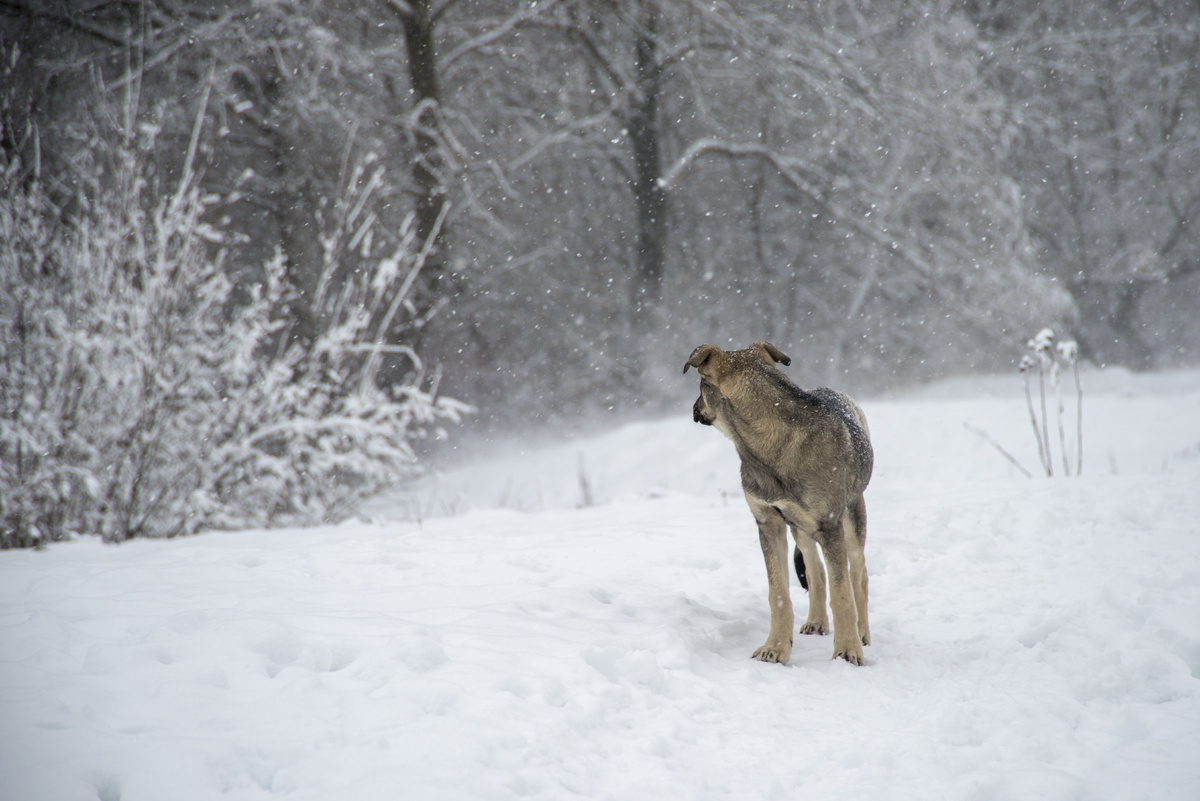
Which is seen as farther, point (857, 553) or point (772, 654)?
point (857, 553)

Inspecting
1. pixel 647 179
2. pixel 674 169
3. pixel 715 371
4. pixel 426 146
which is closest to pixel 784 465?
pixel 715 371

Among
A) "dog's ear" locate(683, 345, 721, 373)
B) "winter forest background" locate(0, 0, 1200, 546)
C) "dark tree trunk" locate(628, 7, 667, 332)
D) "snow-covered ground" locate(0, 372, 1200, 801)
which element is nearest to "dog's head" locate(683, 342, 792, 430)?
"dog's ear" locate(683, 345, 721, 373)

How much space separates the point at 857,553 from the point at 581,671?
170 cm

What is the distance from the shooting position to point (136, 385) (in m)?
5.59

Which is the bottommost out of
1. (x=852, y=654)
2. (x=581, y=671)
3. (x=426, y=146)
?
(x=852, y=654)

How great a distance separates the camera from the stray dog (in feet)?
9.98

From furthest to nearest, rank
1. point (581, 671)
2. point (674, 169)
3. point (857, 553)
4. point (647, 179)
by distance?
point (647, 179)
point (674, 169)
point (857, 553)
point (581, 671)

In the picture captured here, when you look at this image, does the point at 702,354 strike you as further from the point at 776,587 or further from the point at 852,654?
the point at 852,654

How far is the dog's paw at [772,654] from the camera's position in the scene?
3.05 metres

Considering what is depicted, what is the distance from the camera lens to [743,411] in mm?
3109

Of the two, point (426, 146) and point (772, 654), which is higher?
point (426, 146)

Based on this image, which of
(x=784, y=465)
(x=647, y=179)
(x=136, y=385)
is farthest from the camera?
(x=647, y=179)

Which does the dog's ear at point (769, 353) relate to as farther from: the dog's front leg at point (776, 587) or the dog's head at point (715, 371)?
the dog's front leg at point (776, 587)

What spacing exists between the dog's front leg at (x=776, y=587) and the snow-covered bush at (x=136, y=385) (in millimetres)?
4285
